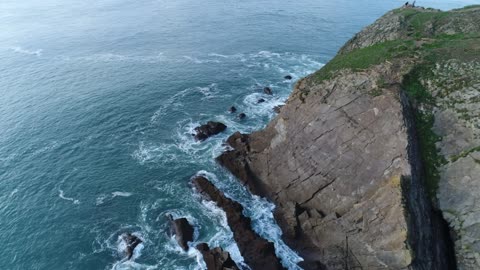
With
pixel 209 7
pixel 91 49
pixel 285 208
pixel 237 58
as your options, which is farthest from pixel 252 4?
pixel 285 208

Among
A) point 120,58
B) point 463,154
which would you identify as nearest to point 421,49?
point 463,154

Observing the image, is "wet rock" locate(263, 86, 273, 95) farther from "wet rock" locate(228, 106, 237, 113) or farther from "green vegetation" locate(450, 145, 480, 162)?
"green vegetation" locate(450, 145, 480, 162)

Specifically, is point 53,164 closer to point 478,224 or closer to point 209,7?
point 478,224

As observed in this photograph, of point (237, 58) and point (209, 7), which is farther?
point (209, 7)

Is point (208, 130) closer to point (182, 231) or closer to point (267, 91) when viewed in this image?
point (267, 91)

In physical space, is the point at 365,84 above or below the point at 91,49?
above

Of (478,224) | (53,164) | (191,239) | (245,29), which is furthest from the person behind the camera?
(245,29)

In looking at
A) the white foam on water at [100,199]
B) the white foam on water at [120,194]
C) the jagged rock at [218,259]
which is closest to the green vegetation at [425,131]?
the jagged rock at [218,259]
